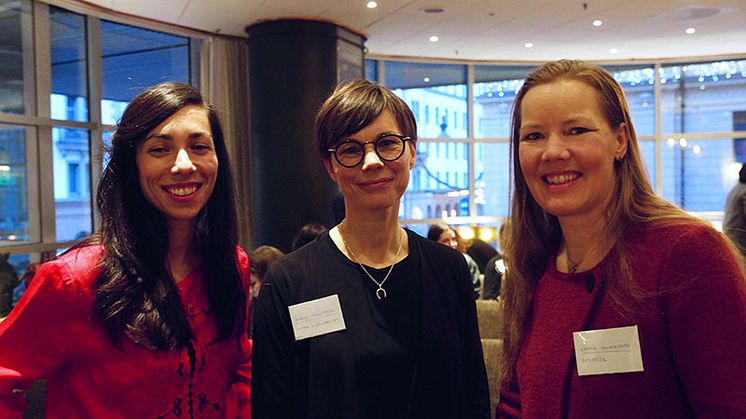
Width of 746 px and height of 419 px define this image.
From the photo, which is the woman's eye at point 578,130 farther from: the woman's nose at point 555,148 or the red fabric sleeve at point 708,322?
the red fabric sleeve at point 708,322

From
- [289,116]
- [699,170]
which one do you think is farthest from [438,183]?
[699,170]

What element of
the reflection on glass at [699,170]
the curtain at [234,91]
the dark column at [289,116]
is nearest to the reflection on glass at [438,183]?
the curtain at [234,91]

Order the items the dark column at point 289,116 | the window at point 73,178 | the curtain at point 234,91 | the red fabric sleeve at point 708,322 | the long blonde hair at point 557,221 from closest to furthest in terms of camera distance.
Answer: the red fabric sleeve at point 708,322, the long blonde hair at point 557,221, the window at point 73,178, the dark column at point 289,116, the curtain at point 234,91

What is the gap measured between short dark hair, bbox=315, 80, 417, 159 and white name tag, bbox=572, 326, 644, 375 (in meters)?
0.59

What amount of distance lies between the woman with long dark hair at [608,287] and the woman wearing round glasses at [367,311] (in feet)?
0.49

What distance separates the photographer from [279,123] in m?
7.12

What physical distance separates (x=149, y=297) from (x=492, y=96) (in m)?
9.38

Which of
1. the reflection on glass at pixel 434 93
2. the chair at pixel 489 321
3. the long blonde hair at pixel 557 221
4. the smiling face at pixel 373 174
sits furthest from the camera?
the reflection on glass at pixel 434 93

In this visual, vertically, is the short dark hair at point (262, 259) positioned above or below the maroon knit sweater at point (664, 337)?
below

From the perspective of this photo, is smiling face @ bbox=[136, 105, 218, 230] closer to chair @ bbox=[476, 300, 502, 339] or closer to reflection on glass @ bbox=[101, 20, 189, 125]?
chair @ bbox=[476, 300, 502, 339]

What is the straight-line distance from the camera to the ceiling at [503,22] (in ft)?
22.2

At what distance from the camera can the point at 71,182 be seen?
6.68 metres

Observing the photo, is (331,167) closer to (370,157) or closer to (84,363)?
(370,157)

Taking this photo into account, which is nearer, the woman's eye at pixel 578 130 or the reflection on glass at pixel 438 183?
the woman's eye at pixel 578 130
